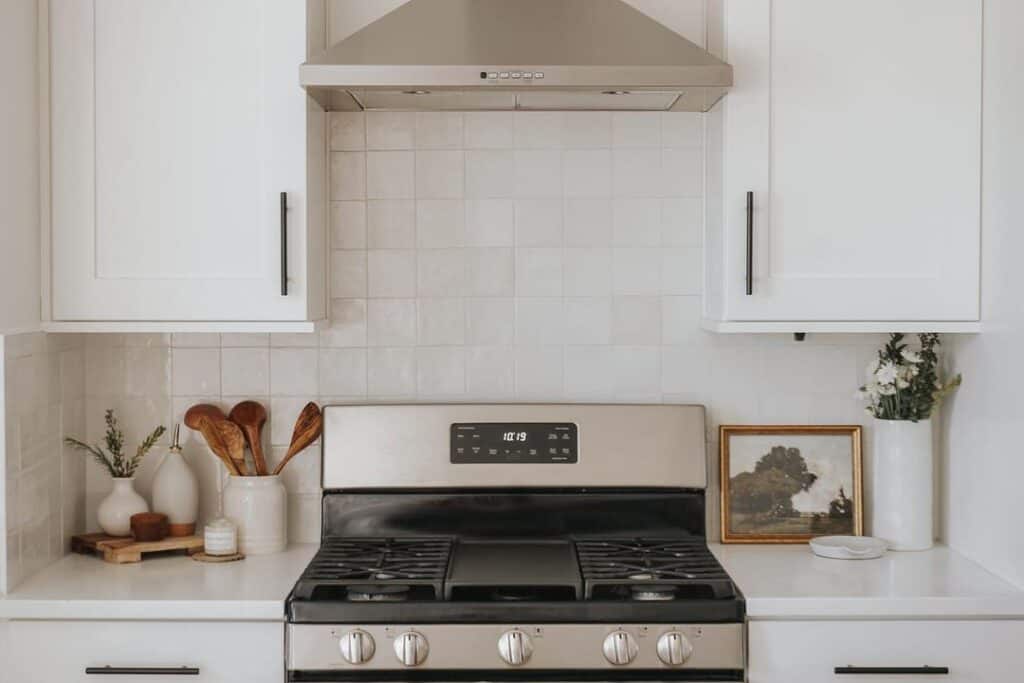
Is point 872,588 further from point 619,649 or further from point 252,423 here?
point 252,423

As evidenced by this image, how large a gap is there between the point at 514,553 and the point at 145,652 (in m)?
0.76

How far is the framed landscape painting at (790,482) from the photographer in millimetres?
2648

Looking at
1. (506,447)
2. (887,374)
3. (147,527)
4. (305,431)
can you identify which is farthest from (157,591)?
(887,374)

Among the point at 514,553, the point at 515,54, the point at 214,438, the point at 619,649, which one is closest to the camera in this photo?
the point at 619,649

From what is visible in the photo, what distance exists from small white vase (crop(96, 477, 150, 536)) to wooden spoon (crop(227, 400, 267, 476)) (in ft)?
0.85

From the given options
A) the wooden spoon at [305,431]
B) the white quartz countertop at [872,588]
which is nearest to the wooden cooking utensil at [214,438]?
the wooden spoon at [305,431]

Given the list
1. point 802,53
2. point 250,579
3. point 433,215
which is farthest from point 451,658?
point 802,53

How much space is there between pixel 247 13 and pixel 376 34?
28cm

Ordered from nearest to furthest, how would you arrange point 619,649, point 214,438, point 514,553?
point 619,649 < point 514,553 < point 214,438

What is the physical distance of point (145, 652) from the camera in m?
2.17

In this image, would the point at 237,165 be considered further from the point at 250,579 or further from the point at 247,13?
the point at 250,579

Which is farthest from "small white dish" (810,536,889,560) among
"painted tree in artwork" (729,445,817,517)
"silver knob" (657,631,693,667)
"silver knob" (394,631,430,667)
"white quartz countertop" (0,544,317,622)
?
"white quartz countertop" (0,544,317,622)

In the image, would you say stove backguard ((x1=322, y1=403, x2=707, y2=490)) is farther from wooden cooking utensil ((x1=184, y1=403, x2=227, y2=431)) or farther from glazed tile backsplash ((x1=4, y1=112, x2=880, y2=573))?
wooden cooking utensil ((x1=184, y1=403, x2=227, y2=431))

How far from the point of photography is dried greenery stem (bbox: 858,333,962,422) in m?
2.53
